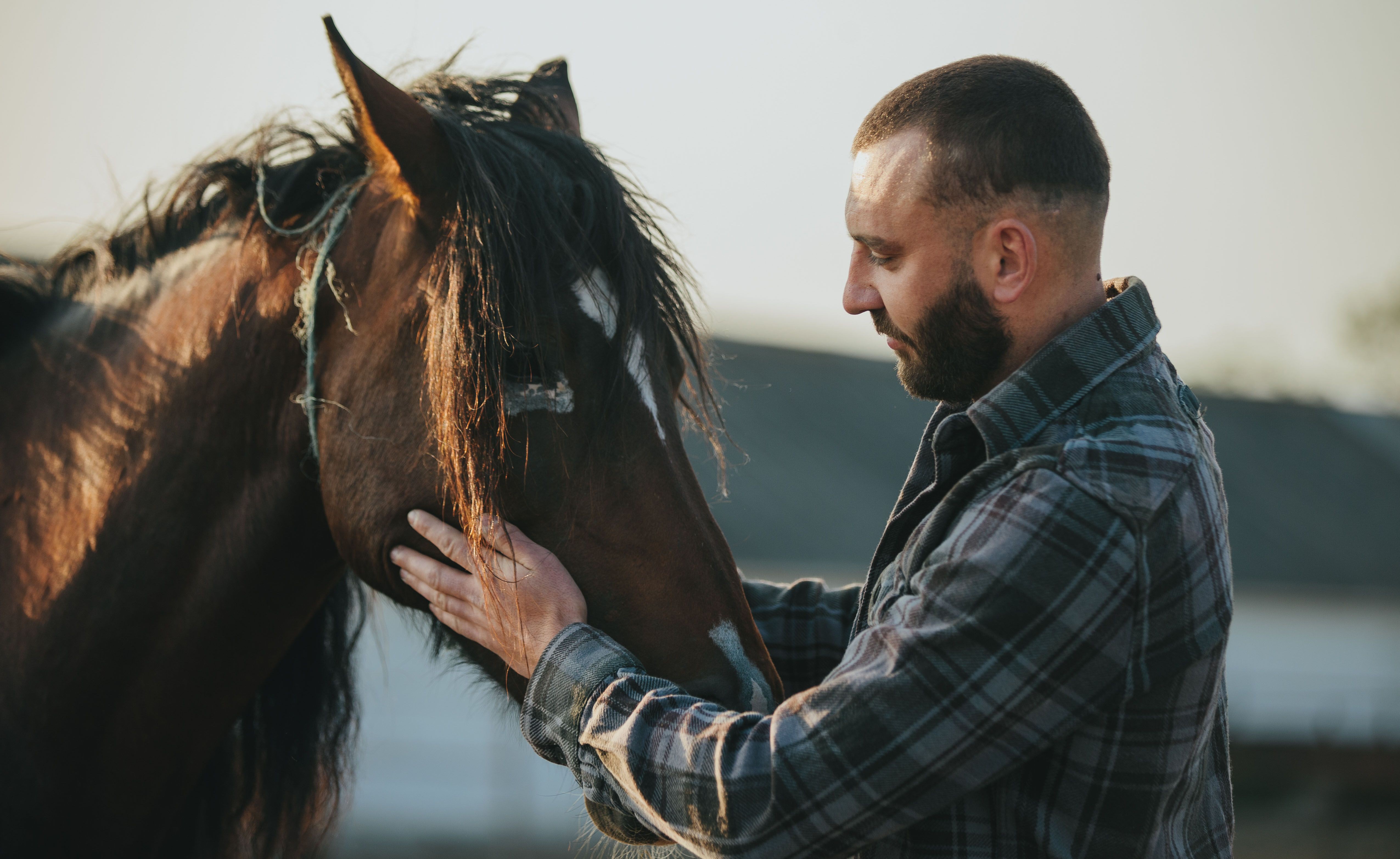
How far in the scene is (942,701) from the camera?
4.62 ft

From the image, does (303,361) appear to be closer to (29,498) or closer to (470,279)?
(470,279)

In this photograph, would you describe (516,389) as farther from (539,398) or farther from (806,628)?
(806,628)

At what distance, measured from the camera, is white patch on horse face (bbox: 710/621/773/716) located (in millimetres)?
1759

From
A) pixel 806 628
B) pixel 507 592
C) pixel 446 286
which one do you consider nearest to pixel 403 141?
pixel 446 286

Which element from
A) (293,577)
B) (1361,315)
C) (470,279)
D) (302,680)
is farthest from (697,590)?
(1361,315)

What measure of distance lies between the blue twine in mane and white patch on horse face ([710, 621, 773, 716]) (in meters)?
0.85

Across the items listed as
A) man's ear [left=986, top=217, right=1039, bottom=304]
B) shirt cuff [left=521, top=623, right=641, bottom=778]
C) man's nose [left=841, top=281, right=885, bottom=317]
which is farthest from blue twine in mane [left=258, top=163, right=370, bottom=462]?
man's ear [left=986, top=217, right=1039, bottom=304]

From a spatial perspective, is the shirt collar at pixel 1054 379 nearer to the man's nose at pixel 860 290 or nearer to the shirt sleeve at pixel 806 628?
the man's nose at pixel 860 290

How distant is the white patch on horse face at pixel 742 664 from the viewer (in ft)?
5.77

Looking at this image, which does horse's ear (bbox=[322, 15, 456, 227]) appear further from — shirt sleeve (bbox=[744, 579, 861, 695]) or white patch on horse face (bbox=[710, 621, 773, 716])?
shirt sleeve (bbox=[744, 579, 861, 695])

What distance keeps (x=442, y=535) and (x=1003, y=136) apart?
1.19 m

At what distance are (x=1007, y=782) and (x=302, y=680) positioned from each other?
5.65ft

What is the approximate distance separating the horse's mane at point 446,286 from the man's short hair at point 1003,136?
0.62 meters

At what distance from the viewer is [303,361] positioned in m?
2.01
